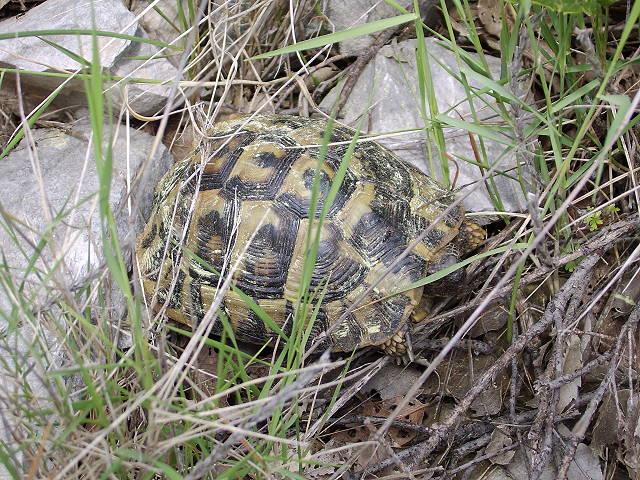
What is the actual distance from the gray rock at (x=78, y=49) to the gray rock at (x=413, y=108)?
823mm

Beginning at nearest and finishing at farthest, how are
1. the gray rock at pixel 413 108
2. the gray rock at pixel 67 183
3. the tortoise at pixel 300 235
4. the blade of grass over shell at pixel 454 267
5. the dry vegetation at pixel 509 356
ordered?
1. the dry vegetation at pixel 509 356
2. the blade of grass over shell at pixel 454 267
3. the tortoise at pixel 300 235
4. the gray rock at pixel 67 183
5. the gray rock at pixel 413 108

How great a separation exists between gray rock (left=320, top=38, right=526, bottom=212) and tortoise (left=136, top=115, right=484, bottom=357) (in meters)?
0.28

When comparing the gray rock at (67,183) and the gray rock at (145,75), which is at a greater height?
the gray rock at (145,75)

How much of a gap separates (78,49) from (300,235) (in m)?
1.42

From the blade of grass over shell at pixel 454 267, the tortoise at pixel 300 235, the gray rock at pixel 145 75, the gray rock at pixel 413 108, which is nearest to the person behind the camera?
the blade of grass over shell at pixel 454 267

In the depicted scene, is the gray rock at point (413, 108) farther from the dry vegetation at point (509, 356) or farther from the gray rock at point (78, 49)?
the gray rock at point (78, 49)

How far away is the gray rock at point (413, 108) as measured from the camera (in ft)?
8.83

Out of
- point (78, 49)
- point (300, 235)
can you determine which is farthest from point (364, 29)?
point (78, 49)

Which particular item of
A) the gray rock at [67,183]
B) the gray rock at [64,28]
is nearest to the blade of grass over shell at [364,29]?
the gray rock at [67,183]

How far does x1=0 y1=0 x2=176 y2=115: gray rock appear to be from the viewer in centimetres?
276

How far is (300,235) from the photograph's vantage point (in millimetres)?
2225

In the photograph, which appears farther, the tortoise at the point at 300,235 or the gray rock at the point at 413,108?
the gray rock at the point at 413,108

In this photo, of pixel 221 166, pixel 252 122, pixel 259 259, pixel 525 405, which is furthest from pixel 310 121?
pixel 525 405

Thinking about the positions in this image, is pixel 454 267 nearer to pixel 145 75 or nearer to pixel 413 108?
pixel 413 108
